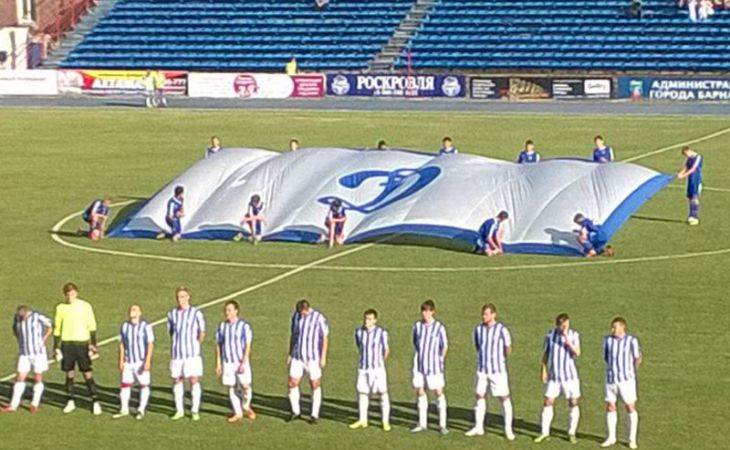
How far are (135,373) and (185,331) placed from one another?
2.72ft

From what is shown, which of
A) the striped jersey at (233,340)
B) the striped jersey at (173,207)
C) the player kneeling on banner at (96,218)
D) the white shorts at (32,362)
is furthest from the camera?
the player kneeling on banner at (96,218)

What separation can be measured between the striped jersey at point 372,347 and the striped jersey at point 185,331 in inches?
82.2

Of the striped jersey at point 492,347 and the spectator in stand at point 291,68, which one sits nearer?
the striped jersey at point 492,347

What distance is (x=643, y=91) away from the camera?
70.0 metres

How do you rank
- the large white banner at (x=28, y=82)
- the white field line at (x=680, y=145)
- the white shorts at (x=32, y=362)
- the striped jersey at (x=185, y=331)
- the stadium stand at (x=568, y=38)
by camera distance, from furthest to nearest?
the large white banner at (x=28, y=82) < the stadium stand at (x=568, y=38) < the white field line at (x=680, y=145) < the white shorts at (x=32, y=362) < the striped jersey at (x=185, y=331)

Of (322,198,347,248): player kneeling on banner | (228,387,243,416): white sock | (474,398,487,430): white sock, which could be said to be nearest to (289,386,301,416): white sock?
(228,387,243,416): white sock

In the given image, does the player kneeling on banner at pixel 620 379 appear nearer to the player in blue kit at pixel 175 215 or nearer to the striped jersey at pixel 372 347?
the striped jersey at pixel 372 347

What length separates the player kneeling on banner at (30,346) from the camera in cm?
1952

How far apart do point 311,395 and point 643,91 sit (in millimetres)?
51963

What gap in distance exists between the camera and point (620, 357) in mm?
18000

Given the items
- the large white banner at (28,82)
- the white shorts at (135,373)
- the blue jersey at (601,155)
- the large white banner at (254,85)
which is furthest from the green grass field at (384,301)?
the large white banner at (28,82)

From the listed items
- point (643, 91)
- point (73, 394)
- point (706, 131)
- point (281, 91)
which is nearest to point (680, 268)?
point (73, 394)

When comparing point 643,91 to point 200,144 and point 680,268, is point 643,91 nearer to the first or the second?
point 200,144

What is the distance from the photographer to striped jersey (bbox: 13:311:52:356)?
64.0 ft
